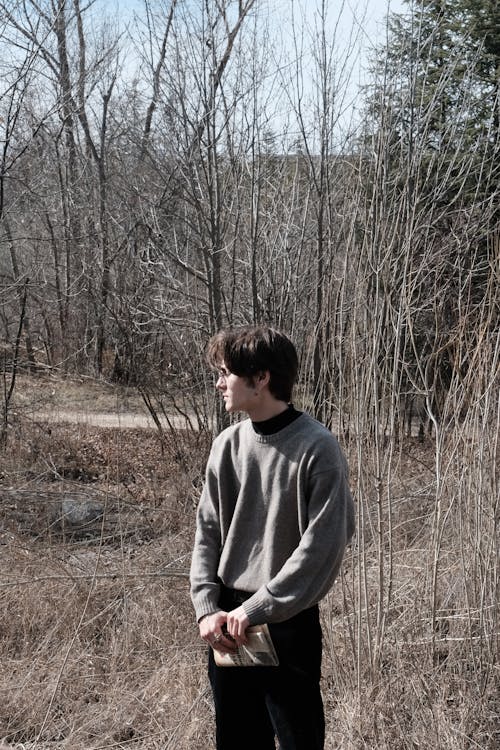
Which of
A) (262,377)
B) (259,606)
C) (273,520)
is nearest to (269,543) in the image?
(273,520)

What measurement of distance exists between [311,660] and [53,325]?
1687 centimetres

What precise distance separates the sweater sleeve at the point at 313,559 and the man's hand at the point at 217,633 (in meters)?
0.11

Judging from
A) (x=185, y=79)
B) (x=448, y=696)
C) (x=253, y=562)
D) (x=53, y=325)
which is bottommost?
(x=53, y=325)

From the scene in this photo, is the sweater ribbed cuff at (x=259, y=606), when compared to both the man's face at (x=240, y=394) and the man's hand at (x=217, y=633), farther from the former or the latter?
the man's face at (x=240, y=394)

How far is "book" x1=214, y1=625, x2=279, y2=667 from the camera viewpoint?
7.02 ft

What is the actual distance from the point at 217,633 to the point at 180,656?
6.83ft

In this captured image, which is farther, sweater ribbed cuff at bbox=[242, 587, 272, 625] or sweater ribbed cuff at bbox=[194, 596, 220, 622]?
sweater ribbed cuff at bbox=[194, 596, 220, 622]

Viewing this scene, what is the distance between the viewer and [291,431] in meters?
2.22

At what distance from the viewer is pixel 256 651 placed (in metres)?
2.16

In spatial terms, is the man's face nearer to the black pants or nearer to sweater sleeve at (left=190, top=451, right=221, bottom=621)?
sweater sleeve at (left=190, top=451, right=221, bottom=621)

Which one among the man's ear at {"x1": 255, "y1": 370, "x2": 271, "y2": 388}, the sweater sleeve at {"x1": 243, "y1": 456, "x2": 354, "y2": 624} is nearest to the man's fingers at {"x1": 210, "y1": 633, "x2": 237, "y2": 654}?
the sweater sleeve at {"x1": 243, "y1": 456, "x2": 354, "y2": 624}

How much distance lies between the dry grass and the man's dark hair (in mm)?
1307

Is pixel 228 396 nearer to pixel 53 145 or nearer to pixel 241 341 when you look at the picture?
pixel 241 341

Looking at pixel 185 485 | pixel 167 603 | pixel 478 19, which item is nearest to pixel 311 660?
pixel 167 603
